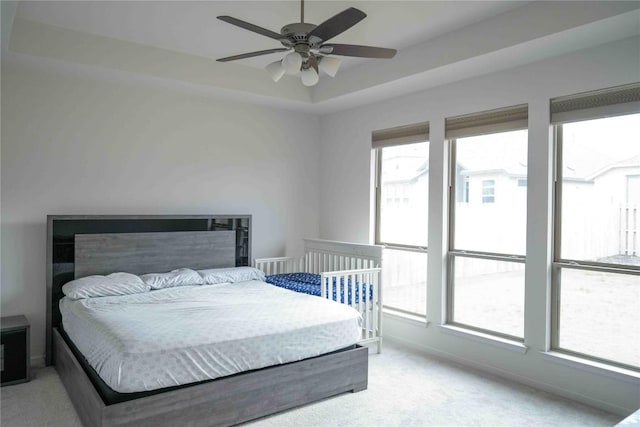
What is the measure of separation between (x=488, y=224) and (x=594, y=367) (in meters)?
1.37

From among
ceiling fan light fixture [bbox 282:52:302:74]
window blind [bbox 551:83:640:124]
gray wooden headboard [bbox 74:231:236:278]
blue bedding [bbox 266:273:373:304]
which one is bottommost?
blue bedding [bbox 266:273:373:304]

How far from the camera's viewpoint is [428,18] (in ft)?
11.1

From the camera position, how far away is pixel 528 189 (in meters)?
3.59

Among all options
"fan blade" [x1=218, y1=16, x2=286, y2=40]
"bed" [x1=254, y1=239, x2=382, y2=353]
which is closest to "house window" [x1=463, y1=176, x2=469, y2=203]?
"bed" [x1=254, y1=239, x2=382, y2=353]

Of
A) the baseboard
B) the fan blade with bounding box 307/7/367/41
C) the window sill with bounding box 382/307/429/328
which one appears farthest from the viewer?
the window sill with bounding box 382/307/429/328

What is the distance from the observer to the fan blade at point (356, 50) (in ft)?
8.80

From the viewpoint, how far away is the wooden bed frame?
249 cm

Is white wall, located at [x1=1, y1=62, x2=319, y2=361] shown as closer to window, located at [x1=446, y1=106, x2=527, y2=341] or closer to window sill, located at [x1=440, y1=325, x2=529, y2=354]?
window, located at [x1=446, y1=106, x2=527, y2=341]

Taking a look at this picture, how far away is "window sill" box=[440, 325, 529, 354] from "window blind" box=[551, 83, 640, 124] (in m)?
1.79

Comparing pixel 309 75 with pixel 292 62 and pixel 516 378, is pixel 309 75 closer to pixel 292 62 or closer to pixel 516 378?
pixel 292 62

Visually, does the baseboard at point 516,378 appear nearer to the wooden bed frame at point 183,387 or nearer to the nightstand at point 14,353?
the wooden bed frame at point 183,387

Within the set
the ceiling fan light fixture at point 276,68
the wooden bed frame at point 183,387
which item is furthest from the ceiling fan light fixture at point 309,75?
the wooden bed frame at point 183,387

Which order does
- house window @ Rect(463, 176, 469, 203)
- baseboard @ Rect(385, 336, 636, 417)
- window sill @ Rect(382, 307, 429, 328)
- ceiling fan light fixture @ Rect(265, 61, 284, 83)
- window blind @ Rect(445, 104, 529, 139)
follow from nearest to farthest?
ceiling fan light fixture @ Rect(265, 61, 284, 83)
baseboard @ Rect(385, 336, 636, 417)
window blind @ Rect(445, 104, 529, 139)
house window @ Rect(463, 176, 469, 203)
window sill @ Rect(382, 307, 429, 328)

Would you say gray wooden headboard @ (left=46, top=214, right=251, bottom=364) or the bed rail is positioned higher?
gray wooden headboard @ (left=46, top=214, right=251, bottom=364)
